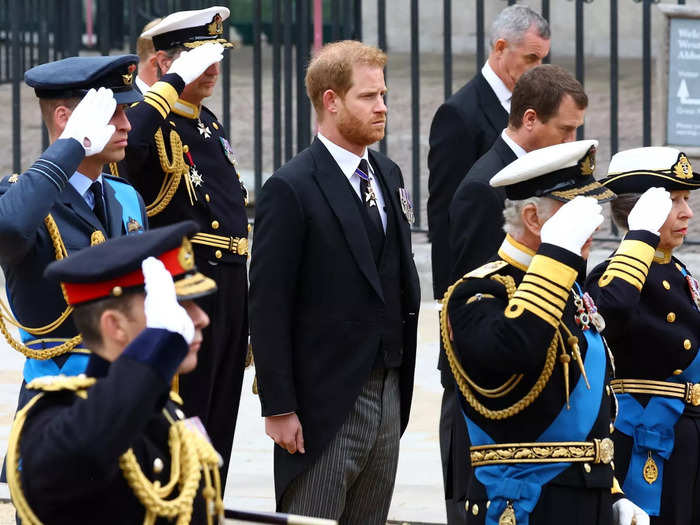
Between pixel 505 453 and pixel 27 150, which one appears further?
pixel 27 150

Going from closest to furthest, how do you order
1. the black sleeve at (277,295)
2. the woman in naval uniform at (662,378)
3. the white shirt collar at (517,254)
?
1. the white shirt collar at (517,254)
2. the black sleeve at (277,295)
3. the woman in naval uniform at (662,378)

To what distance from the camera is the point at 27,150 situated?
43.0ft

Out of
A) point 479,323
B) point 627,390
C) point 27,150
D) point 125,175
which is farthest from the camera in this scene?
point 27,150

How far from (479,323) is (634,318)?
3.52ft

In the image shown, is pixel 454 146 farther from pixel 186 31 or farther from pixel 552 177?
pixel 552 177

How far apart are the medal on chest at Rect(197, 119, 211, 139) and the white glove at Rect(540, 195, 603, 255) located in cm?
233

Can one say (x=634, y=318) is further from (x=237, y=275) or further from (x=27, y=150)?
(x=27, y=150)

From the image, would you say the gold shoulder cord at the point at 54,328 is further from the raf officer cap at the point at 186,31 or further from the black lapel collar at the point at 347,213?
the raf officer cap at the point at 186,31

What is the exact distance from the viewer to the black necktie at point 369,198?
181 inches

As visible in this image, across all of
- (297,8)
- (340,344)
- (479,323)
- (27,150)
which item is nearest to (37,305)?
(340,344)

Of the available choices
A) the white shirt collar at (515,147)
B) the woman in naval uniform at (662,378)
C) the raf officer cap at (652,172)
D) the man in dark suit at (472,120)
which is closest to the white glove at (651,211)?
the woman in naval uniform at (662,378)

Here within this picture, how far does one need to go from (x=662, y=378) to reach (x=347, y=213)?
1133 millimetres

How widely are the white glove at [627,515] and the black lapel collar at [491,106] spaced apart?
6.83 ft

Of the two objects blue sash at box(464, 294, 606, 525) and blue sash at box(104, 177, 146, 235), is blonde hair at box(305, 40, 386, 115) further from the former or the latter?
blue sash at box(464, 294, 606, 525)
